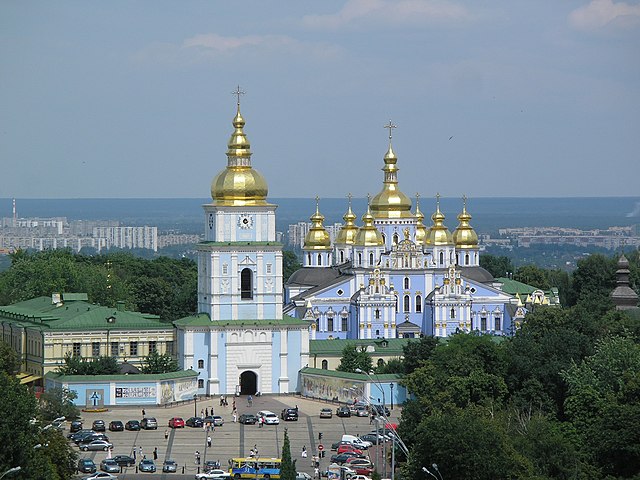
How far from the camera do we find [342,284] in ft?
274

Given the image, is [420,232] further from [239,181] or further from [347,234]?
[239,181]

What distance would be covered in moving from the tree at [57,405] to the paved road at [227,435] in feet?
2.20

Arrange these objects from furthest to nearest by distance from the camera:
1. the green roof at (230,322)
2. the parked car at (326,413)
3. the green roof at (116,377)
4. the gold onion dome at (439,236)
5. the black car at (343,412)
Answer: the gold onion dome at (439,236)
the green roof at (230,322)
the green roof at (116,377)
the black car at (343,412)
the parked car at (326,413)

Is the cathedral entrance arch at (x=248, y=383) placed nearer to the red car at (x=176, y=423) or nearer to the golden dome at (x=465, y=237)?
the red car at (x=176, y=423)

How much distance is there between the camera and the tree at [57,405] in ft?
193

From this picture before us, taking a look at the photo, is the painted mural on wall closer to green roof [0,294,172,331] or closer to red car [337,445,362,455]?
green roof [0,294,172,331]

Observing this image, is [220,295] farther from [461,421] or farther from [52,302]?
[461,421]

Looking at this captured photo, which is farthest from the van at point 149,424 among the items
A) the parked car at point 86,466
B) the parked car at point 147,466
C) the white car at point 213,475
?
the white car at point 213,475

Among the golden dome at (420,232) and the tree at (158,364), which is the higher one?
the golden dome at (420,232)

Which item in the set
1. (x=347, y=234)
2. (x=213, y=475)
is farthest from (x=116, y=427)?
(x=347, y=234)

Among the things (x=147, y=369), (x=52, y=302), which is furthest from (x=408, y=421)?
(x=52, y=302)

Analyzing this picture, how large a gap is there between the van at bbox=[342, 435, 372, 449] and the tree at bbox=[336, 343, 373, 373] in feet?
39.8

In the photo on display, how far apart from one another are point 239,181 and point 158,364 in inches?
298

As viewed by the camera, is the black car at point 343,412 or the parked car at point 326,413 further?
the black car at point 343,412
